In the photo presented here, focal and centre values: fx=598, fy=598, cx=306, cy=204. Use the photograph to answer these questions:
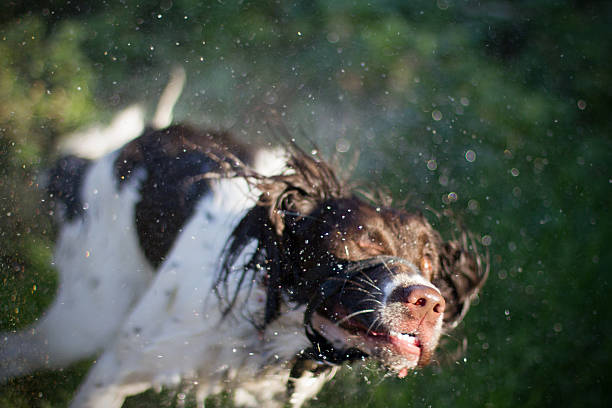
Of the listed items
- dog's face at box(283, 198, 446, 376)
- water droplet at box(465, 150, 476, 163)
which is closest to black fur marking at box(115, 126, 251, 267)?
dog's face at box(283, 198, 446, 376)

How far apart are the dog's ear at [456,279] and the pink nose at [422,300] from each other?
28.5 inches

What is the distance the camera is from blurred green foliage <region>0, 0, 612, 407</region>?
2881 mm

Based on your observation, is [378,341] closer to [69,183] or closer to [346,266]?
[346,266]

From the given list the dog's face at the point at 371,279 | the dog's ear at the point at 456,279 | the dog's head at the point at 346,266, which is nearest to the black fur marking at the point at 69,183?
the dog's head at the point at 346,266

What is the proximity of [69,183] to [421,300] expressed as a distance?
1.72 meters

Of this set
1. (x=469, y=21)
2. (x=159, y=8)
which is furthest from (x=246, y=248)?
(x=469, y=21)

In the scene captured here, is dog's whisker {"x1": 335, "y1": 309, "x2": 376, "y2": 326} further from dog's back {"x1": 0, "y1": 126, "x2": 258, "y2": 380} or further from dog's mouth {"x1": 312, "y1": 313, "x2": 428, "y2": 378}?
dog's back {"x1": 0, "y1": 126, "x2": 258, "y2": 380}

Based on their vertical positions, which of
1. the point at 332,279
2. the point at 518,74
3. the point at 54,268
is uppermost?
the point at 54,268

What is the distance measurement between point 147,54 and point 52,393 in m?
1.71

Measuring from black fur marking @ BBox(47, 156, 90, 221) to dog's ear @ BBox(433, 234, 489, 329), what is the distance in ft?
5.65

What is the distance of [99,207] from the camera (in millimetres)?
2746

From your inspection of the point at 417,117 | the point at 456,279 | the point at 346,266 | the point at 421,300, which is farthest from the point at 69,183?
the point at 417,117

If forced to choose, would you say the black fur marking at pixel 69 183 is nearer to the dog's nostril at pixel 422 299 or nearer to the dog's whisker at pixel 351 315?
the dog's whisker at pixel 351 315

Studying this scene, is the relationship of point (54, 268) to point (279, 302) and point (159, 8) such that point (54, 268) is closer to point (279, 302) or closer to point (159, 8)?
point (279, 302)
